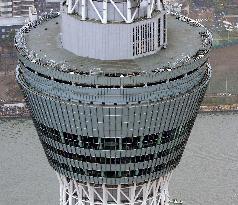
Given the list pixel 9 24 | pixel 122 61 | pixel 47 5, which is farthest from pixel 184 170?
pixel 47 5

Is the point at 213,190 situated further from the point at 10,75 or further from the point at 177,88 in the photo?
the point at 10,75

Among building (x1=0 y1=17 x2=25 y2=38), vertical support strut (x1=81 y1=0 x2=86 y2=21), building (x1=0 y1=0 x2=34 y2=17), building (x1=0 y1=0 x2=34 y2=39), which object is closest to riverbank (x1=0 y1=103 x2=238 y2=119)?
building (x1=0 y1=0 x2=34 y2=39)

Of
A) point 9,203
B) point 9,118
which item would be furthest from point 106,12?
point 9,118

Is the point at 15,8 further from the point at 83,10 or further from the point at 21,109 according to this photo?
the point at 83,10

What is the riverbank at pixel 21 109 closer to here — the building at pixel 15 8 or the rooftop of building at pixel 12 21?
the rooftop of building at pixel 12 21

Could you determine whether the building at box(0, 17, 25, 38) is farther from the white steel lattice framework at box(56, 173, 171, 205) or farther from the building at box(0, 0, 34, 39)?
→ the white steel lattice framework at box(56, 173, 171, 205)

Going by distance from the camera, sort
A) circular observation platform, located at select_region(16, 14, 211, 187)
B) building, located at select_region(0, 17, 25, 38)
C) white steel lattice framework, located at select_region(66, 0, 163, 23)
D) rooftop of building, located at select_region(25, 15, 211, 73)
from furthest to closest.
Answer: building, located at select_region(0, 17, 25, 38)
rooftop of building, located at select_region(25, 15, 211, 73)
white steel lattice framework, located at select_region(66, 0, 163, 23)
circular observation platform, located at select_region(16, 14, 211, 187)

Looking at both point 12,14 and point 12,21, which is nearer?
point 12,21
